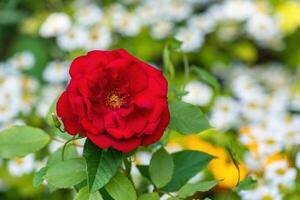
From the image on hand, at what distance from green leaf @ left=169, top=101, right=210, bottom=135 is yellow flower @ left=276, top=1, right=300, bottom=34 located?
1.44 m

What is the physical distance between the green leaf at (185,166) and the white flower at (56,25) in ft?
3.78

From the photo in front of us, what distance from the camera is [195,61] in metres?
2.63

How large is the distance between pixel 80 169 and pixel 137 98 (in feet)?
0.53

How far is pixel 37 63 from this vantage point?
8.61 feet

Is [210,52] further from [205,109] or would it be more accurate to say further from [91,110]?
[91,110]

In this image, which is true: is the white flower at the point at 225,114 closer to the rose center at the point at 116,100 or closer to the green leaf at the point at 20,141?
the green leaf at the point at 20,141

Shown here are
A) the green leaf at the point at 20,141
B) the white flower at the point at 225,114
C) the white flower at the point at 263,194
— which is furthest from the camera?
the white flower at the point at 225,114

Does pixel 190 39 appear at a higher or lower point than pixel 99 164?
lower

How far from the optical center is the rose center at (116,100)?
3.52 ft

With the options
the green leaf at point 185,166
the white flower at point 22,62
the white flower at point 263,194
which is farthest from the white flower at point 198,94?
the green leaf at point 185,166

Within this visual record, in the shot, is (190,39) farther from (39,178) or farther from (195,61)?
(39,178)

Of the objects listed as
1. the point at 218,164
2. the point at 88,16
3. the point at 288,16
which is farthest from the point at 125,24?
the point at 218,164

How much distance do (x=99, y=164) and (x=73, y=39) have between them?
52.0 inches

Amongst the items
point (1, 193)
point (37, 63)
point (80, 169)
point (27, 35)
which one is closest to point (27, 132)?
point (80, 169)
